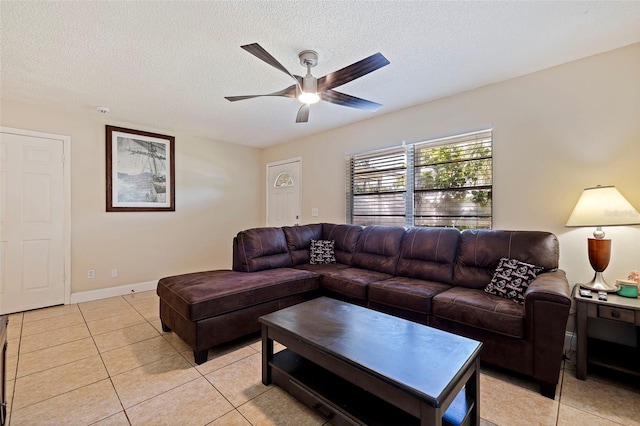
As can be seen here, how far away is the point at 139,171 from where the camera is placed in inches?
167

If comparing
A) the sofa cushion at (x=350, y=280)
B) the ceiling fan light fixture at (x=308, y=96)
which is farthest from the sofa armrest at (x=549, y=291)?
the ceiling fan light fixture at (x=308, y=96)

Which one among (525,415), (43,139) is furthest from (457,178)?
(43,139)

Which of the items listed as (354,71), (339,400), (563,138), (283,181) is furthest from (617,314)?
(283,181)

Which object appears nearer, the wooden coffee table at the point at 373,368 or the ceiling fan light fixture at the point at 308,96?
the wooden coffee table at the point at 373,368

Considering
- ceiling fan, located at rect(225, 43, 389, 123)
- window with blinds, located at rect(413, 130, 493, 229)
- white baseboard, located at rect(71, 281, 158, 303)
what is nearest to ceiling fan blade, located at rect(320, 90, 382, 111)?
ceiling fan, located at rect(225, 43, 389, 123)

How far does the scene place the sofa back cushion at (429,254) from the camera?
2.82 meters

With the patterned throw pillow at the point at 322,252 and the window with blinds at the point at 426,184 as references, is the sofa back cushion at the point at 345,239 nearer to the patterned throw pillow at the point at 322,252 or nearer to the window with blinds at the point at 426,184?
the patterned throw pillow at the point at 322,252

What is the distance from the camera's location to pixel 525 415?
1685 mm

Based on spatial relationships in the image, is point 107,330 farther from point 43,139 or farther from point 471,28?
point 471,28

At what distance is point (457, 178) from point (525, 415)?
2.21 m

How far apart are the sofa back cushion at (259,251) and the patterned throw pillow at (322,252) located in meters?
0.34

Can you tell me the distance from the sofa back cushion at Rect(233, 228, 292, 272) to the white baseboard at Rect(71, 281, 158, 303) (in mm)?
2015

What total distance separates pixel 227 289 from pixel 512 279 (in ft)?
7.78

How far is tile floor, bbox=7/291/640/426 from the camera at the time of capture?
5.45 ft
